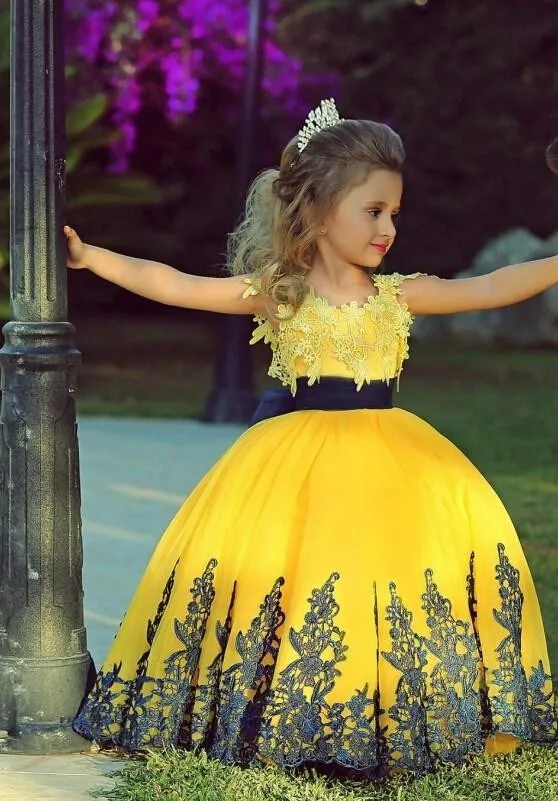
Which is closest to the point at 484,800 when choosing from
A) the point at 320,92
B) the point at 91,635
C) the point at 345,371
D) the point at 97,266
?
the point at 345,371

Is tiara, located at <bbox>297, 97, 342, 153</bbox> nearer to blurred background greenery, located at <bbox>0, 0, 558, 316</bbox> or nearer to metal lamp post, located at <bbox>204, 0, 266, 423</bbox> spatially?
metal lamp post, located at <bbox>204, 0, 266, 423</bbox>

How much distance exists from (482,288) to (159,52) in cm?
1430

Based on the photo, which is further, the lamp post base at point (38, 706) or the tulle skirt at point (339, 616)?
the lamp post base at point (38, 706)

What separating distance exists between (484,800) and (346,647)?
0.48 meters

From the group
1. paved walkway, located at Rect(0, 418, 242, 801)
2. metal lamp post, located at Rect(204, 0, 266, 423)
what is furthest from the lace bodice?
metal lamp post, located at Rect(204, 0, 266, 423)

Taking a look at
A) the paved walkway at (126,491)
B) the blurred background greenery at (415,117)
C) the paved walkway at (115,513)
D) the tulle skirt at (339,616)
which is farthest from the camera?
the blurred background greenery at (415,117)

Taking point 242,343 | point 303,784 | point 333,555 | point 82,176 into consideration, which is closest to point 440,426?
point 242,343

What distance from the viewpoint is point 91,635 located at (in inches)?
232

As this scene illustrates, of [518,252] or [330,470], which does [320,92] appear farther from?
[330,470]

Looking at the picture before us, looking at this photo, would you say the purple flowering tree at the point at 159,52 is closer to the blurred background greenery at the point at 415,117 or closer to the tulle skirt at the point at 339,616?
the blurred background greenery at the point at 415,117

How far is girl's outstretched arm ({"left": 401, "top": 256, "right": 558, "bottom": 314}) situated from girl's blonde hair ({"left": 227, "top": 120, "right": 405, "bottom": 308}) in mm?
303

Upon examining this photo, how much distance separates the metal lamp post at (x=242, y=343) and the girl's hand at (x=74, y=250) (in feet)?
27.1

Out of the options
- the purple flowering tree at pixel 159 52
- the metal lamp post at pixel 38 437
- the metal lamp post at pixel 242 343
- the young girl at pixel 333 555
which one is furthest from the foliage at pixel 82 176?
the young girl at pixel 333 555

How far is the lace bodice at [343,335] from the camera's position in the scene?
173 inches
